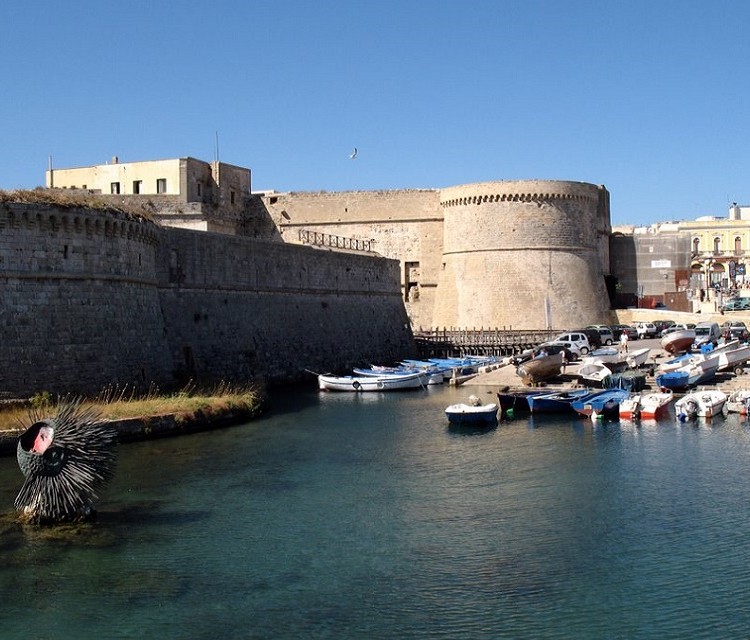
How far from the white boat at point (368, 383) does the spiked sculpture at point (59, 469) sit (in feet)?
48.6

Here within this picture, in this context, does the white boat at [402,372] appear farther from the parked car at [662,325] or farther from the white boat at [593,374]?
the parked car at [662,325]

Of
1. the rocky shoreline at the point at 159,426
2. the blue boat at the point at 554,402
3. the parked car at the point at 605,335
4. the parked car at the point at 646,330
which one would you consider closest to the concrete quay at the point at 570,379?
the blue boat at the point at 554,402

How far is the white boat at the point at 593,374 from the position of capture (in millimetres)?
23844

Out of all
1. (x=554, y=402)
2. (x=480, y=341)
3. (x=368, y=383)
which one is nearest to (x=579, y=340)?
(x=480, y=341)

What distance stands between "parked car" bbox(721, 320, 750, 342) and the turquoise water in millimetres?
15843

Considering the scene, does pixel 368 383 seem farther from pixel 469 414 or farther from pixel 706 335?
pixel 706 335

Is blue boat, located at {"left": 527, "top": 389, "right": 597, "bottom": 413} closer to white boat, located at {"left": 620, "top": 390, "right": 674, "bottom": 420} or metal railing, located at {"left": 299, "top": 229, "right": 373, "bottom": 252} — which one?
white boat, located at {"left": 620, "top": 390, "right": 674, "bottom": 420}

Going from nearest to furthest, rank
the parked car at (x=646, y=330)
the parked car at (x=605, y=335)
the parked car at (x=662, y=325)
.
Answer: the parked car at (x=605, y=335), the parked car at (x=646, y=330), the parked car at (x=662, y=325)

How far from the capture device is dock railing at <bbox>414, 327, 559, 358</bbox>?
35.0 meters

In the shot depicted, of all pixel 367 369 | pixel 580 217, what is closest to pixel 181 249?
pixel 367 369

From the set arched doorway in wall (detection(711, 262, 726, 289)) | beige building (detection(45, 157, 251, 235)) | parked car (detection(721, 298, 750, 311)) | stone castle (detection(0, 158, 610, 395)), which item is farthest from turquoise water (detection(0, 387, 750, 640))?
arched doorway in wall (detection(711, 262, 726, 289))

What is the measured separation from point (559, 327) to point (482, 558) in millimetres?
27318

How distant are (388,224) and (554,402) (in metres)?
19.7

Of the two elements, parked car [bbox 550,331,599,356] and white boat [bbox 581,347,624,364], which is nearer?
white boat [bbox 581,347,624,364]
